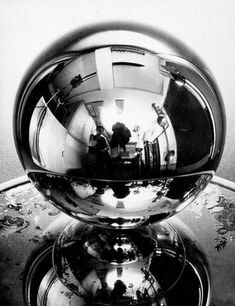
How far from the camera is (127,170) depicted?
1.44 ft

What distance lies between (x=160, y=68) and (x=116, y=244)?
22 centimetres

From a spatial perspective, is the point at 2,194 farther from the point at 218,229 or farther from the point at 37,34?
the point at 37,34

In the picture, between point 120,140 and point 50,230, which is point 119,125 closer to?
point 120,140

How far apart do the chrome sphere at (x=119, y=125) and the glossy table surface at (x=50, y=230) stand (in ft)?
0.32

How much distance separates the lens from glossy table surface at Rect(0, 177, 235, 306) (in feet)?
1.68

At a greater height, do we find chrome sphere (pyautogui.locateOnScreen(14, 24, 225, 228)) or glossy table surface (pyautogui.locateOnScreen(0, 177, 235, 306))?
chrome sphere (pyautogui.locateOnScreen(14, 24, 225, 228))

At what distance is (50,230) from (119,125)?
25 centimetres

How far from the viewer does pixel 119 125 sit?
43 centimetres

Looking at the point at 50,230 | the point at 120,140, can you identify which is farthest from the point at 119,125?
the point at 50,230

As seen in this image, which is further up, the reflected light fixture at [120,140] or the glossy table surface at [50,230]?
the reflected light fixture at [120,140]

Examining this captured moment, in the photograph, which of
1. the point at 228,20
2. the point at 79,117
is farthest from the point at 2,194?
the point at 228,20

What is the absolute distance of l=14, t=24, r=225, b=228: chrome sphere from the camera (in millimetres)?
436

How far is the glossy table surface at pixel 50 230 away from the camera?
512mm

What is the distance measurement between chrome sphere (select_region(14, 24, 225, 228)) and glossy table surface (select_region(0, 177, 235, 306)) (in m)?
0.10
